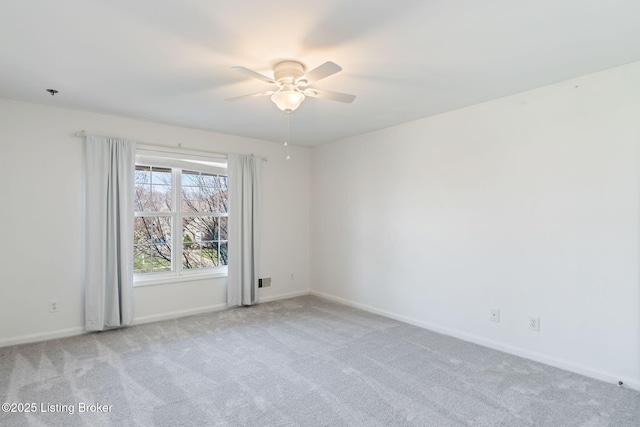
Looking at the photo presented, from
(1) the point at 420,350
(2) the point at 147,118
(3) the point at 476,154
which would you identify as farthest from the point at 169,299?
(3) the point at 476,154

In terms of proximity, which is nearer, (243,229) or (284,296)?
(243,229)

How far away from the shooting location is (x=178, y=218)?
428 cm

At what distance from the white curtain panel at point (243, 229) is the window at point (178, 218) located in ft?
0.63

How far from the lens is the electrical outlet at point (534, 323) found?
2908mm

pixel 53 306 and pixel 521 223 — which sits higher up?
pixel 521 223

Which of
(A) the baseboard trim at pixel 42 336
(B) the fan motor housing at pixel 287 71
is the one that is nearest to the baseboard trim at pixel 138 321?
(A) the baseboard trim at pixel 42 336

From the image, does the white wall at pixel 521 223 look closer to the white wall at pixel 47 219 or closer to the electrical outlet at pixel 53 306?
the white wall at pixel 47 219

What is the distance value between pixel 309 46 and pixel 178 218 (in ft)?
9.75

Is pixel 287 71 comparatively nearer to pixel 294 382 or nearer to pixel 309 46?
pixel 309 46

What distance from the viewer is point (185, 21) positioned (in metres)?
1.91

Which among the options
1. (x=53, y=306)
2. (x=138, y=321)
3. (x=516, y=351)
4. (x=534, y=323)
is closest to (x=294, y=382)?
(x=516, y=351)

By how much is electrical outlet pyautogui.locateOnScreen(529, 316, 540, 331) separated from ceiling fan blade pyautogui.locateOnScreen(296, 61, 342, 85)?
2.71m

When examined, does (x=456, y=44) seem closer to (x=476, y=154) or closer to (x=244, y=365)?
(x=476, y=154)

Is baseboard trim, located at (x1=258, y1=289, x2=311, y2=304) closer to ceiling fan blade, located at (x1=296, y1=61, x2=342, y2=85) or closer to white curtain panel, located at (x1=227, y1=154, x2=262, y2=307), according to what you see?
white curtain panel, located at (x1=227, y1=154, x2=262, y2=307)
